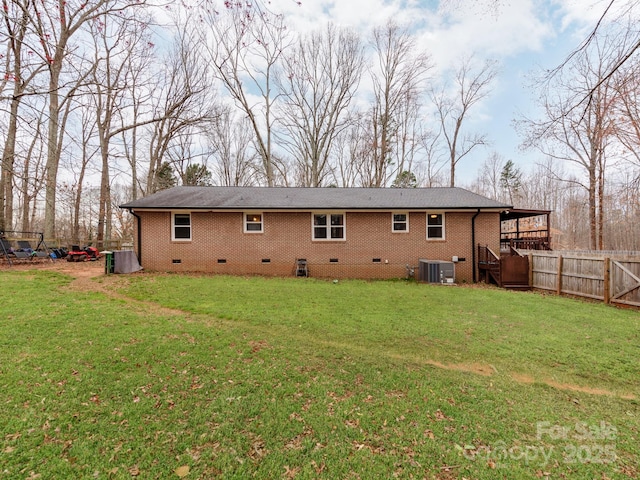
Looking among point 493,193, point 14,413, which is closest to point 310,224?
point 14,413

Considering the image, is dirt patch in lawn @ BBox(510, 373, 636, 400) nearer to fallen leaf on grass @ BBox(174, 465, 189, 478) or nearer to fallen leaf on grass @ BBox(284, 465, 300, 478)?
fallen leaf on grass @ BBox(284, 465, 300, 478)

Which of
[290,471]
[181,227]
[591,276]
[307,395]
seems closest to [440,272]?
[591,276]

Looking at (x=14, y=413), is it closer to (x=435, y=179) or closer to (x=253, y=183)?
(x=253, y=183)

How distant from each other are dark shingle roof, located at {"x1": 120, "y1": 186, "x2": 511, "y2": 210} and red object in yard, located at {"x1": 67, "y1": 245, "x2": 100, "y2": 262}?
4508 millimetres

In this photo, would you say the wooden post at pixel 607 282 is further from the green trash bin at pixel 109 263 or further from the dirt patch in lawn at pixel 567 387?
the green trash bin at pixel 109 263

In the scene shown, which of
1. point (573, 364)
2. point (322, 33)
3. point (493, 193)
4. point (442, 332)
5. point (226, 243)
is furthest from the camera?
point (493, 193)

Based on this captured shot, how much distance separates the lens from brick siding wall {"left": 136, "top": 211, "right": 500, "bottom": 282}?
470 inches

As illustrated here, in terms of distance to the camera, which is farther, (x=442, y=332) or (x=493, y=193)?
(x=493, y=193)

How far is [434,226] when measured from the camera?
40.4 ft

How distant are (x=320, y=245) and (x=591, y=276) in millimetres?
9415

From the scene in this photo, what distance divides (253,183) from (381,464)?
28964 mm

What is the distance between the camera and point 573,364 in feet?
13.6

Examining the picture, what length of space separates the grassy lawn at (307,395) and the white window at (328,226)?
21.3 feet

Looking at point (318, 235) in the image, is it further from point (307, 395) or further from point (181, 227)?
point (307, 395)
